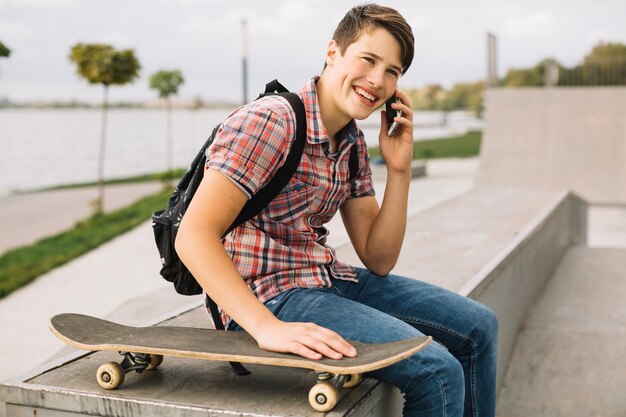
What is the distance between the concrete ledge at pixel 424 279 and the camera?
1898 millimetres

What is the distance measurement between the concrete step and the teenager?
182cm

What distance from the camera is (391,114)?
7.99ft

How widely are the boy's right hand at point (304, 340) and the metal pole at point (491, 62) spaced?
16.9 meters

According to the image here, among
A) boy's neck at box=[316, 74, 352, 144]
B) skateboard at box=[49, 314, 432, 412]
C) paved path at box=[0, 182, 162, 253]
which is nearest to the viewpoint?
skateboard at box=[49, 314, 432, 412]

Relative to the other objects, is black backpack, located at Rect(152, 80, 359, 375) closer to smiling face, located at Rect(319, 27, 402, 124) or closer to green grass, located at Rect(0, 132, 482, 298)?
smiling face, located at Rect(319, 27, 402, 124)

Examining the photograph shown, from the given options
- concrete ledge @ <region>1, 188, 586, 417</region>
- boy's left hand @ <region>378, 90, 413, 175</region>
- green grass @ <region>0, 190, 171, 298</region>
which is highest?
boy's left hand @ <region>378, 90, 413, 175</region>

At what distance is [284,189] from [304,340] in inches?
19.1

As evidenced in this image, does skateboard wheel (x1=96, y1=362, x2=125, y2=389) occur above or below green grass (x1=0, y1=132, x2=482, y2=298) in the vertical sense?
above

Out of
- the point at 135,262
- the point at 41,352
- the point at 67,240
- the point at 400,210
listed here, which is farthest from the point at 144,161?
the point at 400,210

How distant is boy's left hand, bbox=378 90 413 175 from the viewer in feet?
7.89

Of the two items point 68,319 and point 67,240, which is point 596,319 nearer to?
point 68,319

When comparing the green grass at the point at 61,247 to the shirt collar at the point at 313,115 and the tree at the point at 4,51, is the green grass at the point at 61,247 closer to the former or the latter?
the tree at the point at 4,51


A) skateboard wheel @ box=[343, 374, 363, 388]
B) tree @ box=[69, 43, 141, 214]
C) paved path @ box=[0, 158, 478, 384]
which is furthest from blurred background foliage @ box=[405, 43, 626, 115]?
skateboard wheel @ box=[343, 374, 363, 388]

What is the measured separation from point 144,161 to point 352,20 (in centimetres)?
3613
